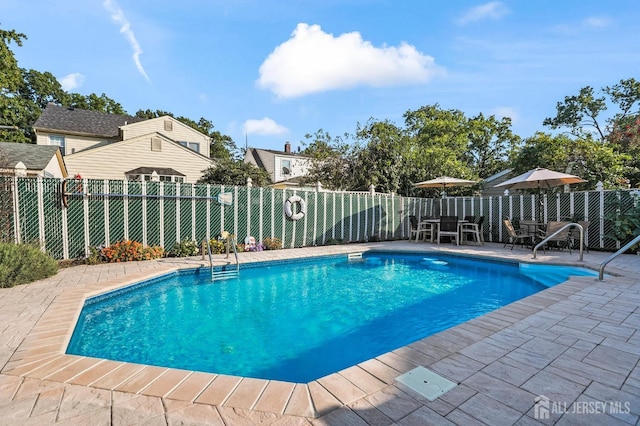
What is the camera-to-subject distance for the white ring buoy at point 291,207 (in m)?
9.70

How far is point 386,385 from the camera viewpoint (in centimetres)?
214

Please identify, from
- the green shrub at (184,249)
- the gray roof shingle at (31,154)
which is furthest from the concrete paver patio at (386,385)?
the gray roof shingle at (31,154)

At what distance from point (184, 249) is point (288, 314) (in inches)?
175

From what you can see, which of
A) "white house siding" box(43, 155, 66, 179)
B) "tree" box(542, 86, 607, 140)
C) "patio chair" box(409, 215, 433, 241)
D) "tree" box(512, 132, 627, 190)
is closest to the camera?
"white house siding" box(43, 155, 66, 179)

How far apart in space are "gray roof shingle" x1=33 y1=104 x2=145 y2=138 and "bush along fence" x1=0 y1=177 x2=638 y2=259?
48.5 feet

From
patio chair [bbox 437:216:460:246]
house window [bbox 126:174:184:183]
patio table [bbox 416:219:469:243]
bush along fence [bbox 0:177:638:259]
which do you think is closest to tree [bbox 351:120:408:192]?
bush along fence [bbox 0:177:638:259]

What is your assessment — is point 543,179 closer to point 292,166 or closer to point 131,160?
point 131,160

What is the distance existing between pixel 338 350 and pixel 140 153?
649 inches

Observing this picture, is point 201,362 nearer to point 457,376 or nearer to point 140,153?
point 457,376

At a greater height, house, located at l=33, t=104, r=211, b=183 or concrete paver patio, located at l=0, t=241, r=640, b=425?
house, located at l=33, t=104, r=211, b=183

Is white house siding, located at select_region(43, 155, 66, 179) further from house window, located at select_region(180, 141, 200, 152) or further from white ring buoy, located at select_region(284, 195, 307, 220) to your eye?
white ring buoy, located at select_region(284, 195, 307, 220)

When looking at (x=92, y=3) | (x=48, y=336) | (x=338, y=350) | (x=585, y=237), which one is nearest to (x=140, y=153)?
(x=92, y=3)

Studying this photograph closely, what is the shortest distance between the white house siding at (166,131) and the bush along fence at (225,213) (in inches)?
508

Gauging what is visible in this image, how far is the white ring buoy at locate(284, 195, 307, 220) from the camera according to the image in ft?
31.8
